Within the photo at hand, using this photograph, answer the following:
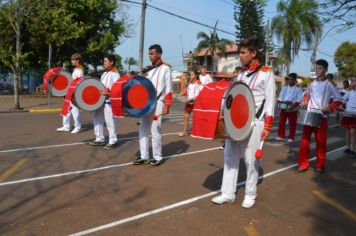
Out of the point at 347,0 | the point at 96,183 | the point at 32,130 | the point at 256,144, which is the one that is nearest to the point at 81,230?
the point at 96,183

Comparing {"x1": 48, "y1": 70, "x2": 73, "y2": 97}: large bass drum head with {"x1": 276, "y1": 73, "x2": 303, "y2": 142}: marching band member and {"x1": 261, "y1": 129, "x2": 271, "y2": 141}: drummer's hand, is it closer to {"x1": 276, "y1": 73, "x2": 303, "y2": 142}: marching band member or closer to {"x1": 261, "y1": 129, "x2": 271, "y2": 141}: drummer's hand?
{"x1": 276, "y1": 73, "x2": 303, "y2": 142}: marching band member

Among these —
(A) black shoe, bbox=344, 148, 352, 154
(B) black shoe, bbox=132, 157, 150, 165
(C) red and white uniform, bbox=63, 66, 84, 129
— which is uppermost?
(C) red and white uniform, bbox=63, 66, 84, 129

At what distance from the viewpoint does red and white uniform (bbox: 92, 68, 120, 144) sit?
9.12 meters

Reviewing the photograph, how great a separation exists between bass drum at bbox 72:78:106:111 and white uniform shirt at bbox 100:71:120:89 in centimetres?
11

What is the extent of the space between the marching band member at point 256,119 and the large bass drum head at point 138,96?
218cm

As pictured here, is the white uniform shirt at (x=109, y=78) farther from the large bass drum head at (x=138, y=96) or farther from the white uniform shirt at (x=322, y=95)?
the white uniform shirt at (x=322, y=95)

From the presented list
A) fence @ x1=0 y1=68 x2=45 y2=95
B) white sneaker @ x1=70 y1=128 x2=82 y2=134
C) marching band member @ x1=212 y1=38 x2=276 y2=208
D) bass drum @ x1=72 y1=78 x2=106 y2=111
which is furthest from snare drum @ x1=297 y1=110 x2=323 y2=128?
fence @ x1=0 y1=68 x2=45 y2=95

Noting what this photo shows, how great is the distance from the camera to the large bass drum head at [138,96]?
7.25 meters

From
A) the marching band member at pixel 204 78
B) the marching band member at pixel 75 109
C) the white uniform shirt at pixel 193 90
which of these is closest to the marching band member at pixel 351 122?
the white uniform shirt at pixel 193 90

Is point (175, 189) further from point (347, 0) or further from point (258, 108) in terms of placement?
point (347, 0)

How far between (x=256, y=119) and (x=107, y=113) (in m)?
4.69

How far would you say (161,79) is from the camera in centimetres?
755

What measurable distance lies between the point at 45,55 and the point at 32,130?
1991cm

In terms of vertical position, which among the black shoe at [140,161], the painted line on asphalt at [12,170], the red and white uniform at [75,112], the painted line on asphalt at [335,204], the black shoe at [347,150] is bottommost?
the painted line on asphalt at [12,170]
